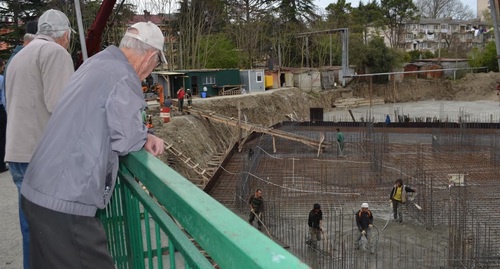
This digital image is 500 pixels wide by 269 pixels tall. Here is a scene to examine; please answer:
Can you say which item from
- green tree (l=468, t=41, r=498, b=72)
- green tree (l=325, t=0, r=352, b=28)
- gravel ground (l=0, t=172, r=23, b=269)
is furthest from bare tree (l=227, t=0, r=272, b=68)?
gravel ground (l=0, t=172, r=23, b=269)

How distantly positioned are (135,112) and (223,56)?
30029 mm

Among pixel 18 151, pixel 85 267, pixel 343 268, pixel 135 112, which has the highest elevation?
pixel 135 112

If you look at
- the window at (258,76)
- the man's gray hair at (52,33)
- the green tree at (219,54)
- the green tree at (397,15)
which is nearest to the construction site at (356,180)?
the window at (258,76)

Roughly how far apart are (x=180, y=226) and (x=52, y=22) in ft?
4.89

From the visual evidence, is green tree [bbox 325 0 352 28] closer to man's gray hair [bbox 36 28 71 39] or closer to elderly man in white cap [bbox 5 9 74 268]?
man's gray hair [bbox 36 28 71 39]

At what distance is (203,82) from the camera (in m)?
24.6

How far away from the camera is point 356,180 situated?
1204 cm

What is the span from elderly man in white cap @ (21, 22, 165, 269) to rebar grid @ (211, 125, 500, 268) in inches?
248

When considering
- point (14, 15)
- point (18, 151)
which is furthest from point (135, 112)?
point (14, 15)

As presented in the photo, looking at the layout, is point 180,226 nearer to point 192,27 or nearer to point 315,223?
point 315,223

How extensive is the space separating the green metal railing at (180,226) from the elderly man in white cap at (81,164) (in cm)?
10

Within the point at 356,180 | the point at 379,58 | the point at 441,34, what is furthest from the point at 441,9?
the point at 356,180

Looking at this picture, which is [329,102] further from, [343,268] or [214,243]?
[214,243]

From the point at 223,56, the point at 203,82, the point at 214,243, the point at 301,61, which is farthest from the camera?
the point at 301,61
